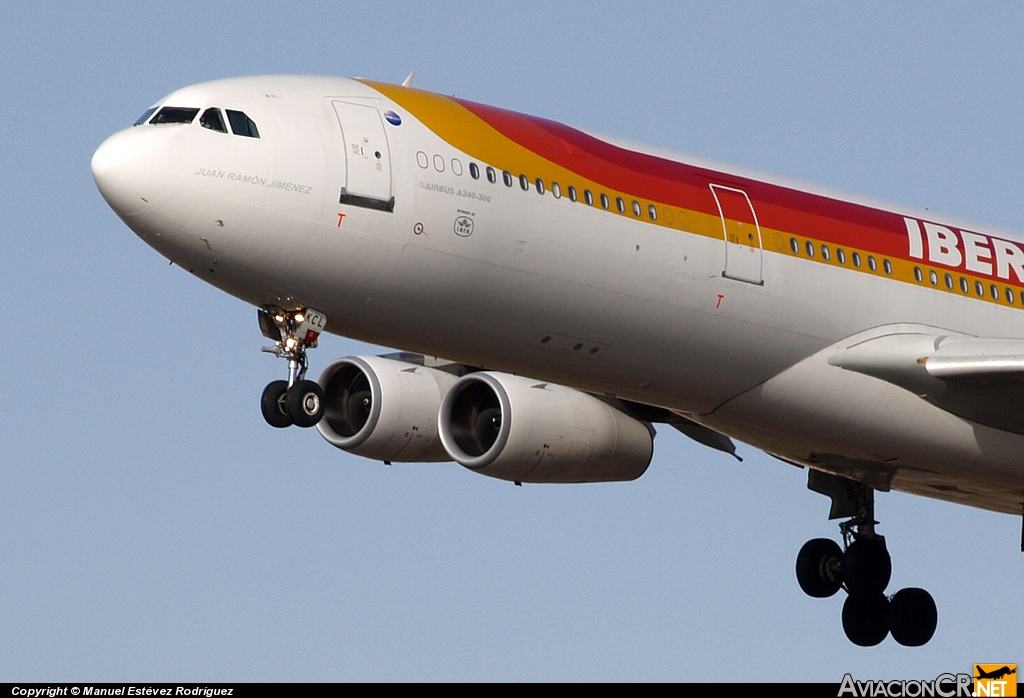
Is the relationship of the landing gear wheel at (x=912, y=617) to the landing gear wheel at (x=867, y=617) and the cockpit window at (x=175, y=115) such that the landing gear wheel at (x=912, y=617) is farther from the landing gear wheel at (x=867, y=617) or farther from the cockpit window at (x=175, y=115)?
the cockpit window at (x=175, y=115)

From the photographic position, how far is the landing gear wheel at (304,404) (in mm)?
23891

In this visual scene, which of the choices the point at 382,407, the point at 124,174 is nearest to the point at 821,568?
the point at 382,407

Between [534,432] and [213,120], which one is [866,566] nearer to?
[534,432]

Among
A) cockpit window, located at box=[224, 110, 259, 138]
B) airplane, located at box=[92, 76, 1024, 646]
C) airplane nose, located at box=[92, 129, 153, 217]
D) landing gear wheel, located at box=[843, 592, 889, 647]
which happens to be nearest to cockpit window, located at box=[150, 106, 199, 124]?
airplane, located at box=[92, 76, 1024, 646]

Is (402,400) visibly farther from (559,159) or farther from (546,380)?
(559,159)

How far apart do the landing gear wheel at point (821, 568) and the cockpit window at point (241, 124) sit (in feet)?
45.7

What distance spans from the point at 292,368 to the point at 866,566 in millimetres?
12414

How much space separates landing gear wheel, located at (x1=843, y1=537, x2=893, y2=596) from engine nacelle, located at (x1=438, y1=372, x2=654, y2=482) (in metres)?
4.86

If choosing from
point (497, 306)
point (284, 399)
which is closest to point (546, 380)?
point (497, 306)

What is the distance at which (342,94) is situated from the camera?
24.8 m

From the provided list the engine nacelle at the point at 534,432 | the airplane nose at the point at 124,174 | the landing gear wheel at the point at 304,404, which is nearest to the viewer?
the airplane nose at the point at 124,174

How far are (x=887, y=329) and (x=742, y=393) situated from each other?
2209mm

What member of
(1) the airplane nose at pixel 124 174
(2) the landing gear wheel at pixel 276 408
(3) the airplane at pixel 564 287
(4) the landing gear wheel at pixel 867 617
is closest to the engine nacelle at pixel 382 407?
(3) the airplane at pixel 564 287

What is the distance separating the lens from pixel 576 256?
2517 cm
